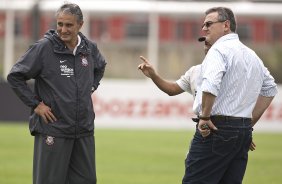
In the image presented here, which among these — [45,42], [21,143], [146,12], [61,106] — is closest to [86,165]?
[61,106]

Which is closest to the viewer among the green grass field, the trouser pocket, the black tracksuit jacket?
the trouser pocket

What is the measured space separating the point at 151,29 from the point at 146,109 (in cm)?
560

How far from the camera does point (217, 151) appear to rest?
8.41 metres

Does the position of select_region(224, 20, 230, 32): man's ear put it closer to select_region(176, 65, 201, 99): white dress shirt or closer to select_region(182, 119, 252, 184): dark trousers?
select_region(176, 65, 201, 99): white dress shirt

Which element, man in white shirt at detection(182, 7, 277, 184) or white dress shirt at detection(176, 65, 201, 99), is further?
white dress shirt at detection(176, 65, 201, 99)

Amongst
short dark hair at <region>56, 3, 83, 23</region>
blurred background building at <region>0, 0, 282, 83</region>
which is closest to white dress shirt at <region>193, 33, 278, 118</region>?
short dark hair at <region>56, 3, 83, 23</region>

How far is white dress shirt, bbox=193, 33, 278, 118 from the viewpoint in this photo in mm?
8250

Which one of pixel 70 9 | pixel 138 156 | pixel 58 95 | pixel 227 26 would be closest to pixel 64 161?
pixel 58 95

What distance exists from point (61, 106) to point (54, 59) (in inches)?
18.4

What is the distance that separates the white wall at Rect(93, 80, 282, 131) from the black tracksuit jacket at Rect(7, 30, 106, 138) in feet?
57.9

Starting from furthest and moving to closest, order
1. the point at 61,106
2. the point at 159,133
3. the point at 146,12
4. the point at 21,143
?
the point at 146,12, the point at 159,133, the point at 21,143, the point at 61,106

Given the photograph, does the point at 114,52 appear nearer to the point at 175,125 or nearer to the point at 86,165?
the point at 175,125

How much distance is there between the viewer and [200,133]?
27.7 ft

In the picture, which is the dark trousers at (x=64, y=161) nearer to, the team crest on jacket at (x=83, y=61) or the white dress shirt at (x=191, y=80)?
the team crest on jacket at (x=83, y=61)
